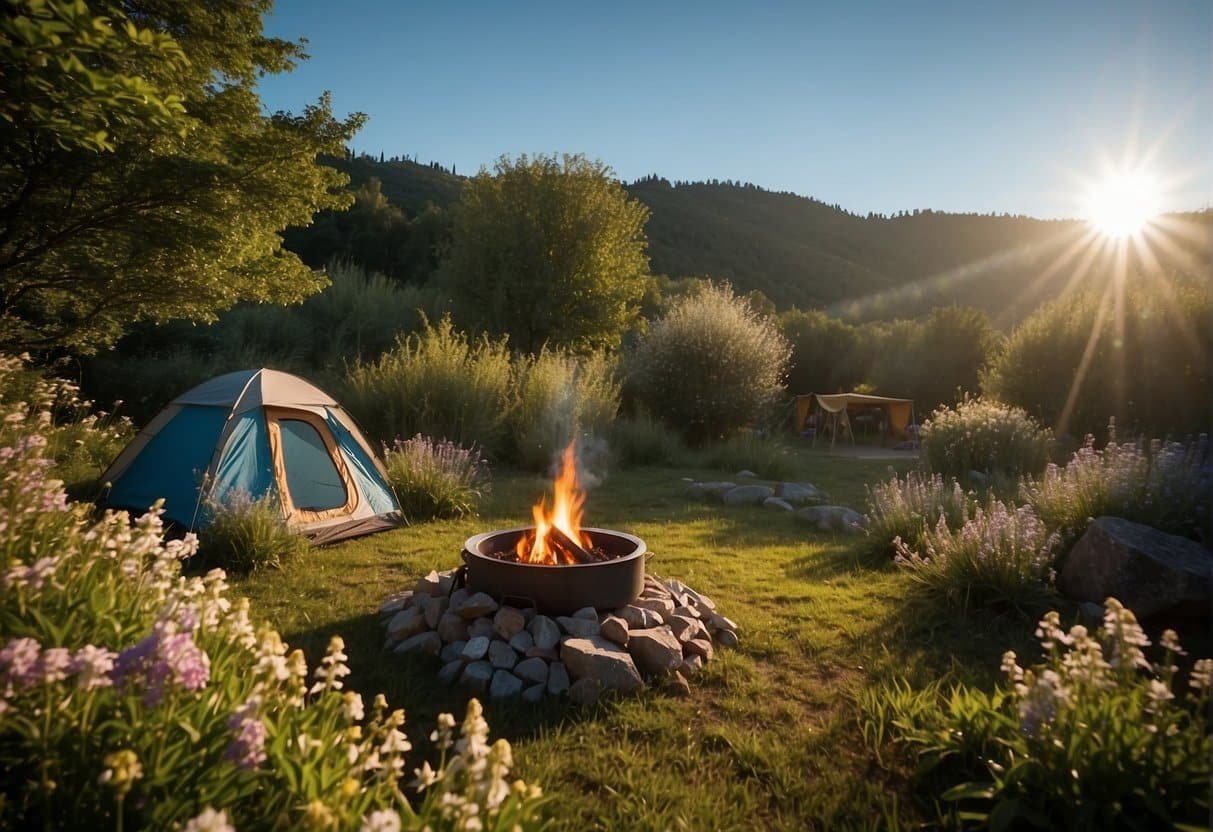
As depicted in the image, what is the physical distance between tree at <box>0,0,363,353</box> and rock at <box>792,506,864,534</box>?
28.3 ft

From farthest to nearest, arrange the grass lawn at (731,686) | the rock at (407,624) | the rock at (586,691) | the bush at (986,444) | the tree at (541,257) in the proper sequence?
1. the tree at (541,257)
2. the bush at (986,444)
3. the rock at (407,624)
4. the rock at (586,691)
5. the grass lawn at (731,686)

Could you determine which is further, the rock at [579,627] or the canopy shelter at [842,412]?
the canopy shelter at [842,412]

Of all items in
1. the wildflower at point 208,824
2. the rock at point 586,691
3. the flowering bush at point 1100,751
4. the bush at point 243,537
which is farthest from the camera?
the bush at point 243,537

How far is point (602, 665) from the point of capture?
378 centimetres

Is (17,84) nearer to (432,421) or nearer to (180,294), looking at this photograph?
(180,294)

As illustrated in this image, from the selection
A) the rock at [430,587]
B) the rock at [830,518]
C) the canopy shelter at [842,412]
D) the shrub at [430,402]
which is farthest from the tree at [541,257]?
the rock at [430,587]

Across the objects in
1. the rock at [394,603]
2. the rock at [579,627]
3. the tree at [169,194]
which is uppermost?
the tree at [169,194]

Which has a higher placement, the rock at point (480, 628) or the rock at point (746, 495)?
the rock at point (480, 628)

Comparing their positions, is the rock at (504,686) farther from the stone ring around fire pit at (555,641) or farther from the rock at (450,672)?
the rock at (450,672)

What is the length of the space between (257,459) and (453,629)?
3663 mm

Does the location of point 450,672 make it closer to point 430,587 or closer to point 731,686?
point 430,587

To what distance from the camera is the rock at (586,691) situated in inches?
143

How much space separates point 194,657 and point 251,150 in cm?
955

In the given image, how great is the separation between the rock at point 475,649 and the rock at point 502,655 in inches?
1.7
